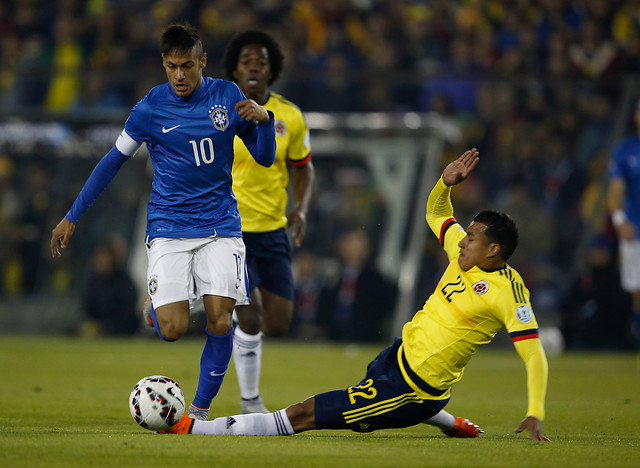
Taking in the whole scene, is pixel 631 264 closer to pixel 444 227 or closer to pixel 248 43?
pixel 248 43

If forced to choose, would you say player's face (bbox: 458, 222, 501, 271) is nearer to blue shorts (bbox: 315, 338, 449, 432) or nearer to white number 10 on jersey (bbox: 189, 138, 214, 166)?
blue shorts (bbox: 315, 338, 449, 432)

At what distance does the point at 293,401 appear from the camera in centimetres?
804

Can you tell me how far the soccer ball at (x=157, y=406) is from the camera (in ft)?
18.7

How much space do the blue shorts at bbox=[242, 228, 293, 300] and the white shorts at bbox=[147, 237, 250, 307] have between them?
1.34 m

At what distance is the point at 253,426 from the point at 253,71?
2.95 meters

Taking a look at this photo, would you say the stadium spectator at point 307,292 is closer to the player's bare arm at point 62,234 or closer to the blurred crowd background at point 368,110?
the blurred crowd background at point 368,110

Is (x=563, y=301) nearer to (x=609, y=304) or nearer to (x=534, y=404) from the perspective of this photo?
(x=609, y=304)

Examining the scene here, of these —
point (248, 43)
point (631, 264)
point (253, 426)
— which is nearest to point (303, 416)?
point (253, 426)

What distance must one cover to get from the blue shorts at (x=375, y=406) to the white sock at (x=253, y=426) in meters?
0.22

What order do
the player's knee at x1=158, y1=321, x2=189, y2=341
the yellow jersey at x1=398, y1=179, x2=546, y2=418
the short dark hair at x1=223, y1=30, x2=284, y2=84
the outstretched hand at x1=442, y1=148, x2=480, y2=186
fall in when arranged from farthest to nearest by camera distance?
the short dark hair at x1=223, y1=30, x2=284, y2=84 < the player's knee at x1=158, y1=321, x2=189, y2=341 < the outstretched hand at x1=442, y1=148, x2=480, y2=186 < the yellow jersey at x1=398, y1=179, x2=546, y2=418

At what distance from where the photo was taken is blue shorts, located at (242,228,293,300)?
767 centimetres

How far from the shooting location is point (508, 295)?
18.1 feet

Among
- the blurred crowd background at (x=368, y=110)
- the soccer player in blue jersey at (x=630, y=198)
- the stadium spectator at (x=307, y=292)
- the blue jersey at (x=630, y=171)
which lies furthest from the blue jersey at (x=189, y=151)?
the stadium spectator at (x=307, y=292)

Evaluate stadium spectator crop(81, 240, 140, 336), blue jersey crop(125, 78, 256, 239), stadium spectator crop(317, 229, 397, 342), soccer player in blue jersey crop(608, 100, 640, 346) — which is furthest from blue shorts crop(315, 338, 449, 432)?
stadium spectator crop(81, 240, 140, 336)
